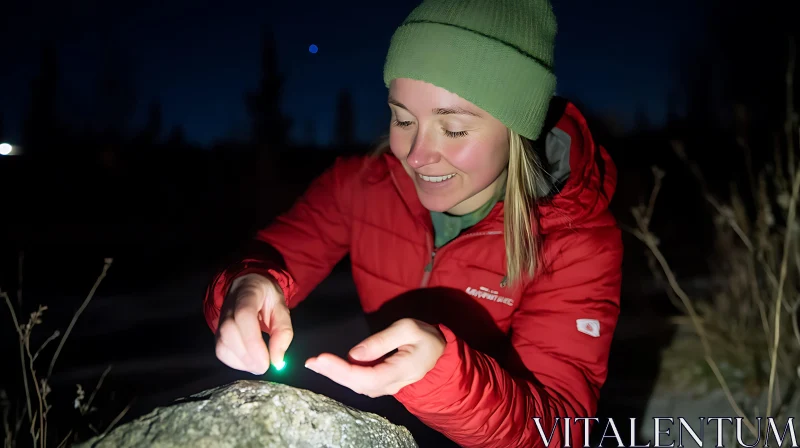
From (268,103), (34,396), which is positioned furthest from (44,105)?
(34,396)

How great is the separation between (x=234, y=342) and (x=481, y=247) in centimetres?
113

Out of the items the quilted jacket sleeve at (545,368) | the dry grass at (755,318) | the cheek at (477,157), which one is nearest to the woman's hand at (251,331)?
the quilted jacket sleeve at (545,368)

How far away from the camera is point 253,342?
155 centimetres

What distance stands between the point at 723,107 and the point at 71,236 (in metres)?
24.5

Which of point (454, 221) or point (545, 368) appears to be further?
point (454, 221)

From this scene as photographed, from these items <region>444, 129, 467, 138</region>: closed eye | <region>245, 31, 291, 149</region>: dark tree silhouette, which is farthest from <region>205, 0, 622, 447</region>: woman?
<region>245, 31, 291, 149</region>: dark tree silhouette

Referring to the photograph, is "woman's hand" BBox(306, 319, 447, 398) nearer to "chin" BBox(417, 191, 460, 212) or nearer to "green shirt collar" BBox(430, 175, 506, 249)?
"chin" BBox(417, 191, 460, 212)

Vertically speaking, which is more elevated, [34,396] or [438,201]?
[438,201]

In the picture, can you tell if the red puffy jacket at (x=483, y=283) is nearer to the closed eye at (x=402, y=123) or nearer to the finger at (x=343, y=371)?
the finger at (x=343, y=371)

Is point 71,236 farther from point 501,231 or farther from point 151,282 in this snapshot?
point 501,231

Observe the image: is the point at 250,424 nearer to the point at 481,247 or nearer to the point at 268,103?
the point at 481,247

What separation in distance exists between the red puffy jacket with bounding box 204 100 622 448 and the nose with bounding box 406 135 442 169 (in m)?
0.45

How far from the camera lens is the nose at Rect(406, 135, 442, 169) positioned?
2033 mm

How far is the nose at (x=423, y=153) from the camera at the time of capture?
2033 millimetres
